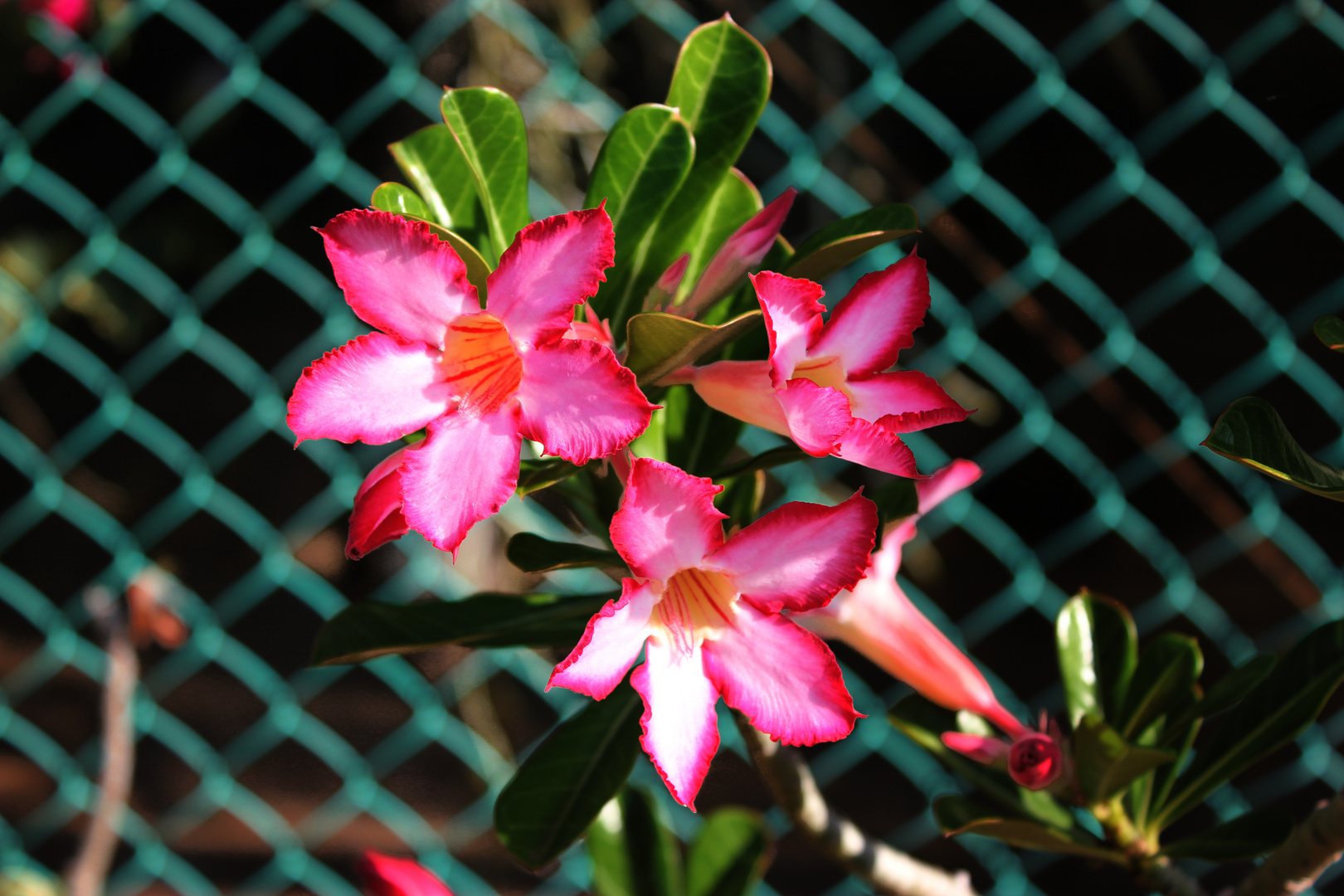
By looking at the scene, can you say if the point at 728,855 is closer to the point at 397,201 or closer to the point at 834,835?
the point at 834,835

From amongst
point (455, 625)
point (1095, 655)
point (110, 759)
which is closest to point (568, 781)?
point (455, 625)

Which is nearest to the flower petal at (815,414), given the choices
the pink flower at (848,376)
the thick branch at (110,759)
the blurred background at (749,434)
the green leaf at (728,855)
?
the pink flower at (848,376)

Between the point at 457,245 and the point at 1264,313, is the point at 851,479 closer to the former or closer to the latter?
the point at 1264,313

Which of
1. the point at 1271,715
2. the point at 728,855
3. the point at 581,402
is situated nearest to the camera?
the point at 581,402

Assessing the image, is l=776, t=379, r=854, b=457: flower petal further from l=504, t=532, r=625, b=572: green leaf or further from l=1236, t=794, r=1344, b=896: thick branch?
l=1236, t=794, r=1344, b=896: thick branch

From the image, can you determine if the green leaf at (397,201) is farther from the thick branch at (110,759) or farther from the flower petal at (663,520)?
the thick branch at (110,759)
